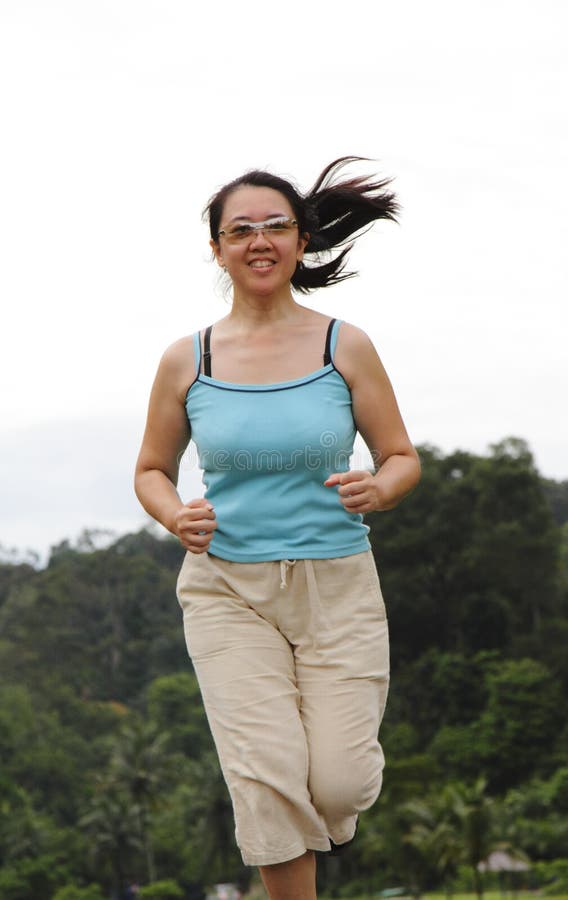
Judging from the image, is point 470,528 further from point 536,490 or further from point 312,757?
point 312,757

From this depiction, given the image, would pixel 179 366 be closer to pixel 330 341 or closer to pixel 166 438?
pixel 166 438

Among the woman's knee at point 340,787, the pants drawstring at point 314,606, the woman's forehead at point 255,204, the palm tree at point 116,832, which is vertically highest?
the woman's forehead at point 255,204

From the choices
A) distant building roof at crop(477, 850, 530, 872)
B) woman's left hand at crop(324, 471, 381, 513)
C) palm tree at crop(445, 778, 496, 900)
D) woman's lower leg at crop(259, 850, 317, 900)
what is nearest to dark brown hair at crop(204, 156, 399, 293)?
woman's left hand at crop(324, 471, 381, 513)

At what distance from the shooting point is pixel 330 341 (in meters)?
4.25

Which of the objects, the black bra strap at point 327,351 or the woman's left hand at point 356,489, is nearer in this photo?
the woman's left hand at point 356,489

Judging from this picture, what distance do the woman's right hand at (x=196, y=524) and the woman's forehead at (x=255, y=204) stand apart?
81cm

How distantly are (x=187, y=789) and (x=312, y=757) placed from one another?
6264 cm

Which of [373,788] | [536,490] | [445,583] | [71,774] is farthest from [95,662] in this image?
[373,788]

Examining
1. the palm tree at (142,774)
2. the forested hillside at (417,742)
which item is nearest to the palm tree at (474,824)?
the forested hillside at (417,742)

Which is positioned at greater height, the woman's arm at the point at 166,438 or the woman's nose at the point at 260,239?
the woman's nose at the point at 260,239

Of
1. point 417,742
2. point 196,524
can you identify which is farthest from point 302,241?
point 417,742

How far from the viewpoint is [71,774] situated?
6925 centimetres

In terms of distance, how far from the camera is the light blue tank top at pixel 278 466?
408cm

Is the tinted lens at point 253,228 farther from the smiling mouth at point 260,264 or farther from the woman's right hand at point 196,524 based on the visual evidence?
the woman's right hand at point 196,524
